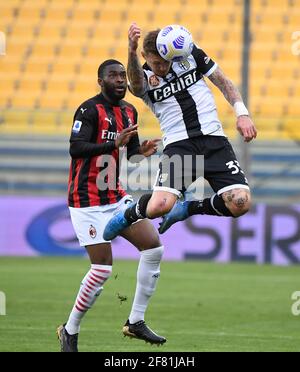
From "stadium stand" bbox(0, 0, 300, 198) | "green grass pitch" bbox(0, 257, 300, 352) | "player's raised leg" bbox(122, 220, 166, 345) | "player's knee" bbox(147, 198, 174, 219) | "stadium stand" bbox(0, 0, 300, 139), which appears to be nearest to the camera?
"player's knee" bbox(147, 198, 174, 219)

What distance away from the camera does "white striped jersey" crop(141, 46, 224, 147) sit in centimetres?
898

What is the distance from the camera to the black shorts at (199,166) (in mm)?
8805

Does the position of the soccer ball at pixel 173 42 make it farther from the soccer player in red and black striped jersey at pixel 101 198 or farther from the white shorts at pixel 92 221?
the white shorts at pixel 92 221

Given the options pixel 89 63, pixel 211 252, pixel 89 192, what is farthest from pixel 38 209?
pixel 89 192

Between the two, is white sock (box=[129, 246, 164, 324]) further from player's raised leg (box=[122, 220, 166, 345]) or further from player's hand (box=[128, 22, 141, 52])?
player's hand (box=[128, 22, 141, 52])

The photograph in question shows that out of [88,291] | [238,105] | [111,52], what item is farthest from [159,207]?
[111,52]

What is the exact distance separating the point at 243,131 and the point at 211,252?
1088cm

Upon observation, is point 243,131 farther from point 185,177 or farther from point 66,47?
point 66,47

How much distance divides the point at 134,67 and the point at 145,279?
1983 millimetres

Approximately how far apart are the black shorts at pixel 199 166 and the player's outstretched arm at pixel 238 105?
41 centimetres

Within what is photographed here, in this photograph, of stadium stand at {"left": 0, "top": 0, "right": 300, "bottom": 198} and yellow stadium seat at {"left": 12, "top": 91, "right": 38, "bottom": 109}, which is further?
yellow stadium seat at {"left": 12, "top": 91, "right": 38, "bottom": 109}

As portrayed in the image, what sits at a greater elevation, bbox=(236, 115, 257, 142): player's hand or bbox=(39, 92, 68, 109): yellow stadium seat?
bbox=(39, 92, 68, 109): yellow stadium seat

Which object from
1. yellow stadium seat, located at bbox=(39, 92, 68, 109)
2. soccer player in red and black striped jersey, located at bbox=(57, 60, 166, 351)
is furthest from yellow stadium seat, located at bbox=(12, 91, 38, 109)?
→ soccer player in red and black striped jersey, located at bbox=(57, 60, 166, 351)

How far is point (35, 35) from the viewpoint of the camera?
23891mm
